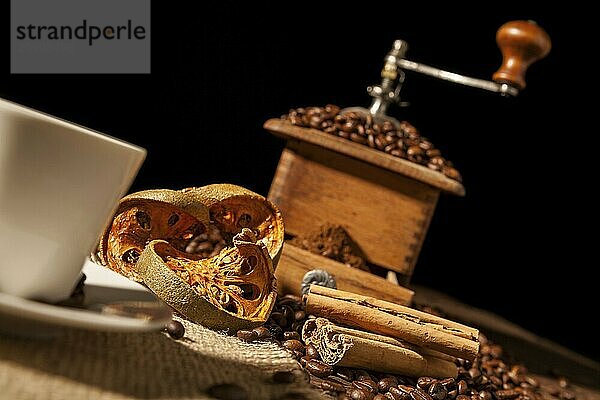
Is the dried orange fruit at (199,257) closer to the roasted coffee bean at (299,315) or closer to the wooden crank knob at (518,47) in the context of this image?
the roasted coffee bean at (299,315)

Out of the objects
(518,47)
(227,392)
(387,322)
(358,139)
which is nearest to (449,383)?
(387,322)

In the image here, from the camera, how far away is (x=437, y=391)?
4.79 feet

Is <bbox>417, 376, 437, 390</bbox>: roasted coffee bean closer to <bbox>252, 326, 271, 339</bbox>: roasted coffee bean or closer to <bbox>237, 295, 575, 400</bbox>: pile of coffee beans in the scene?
<bbox>237, 295, 575, 400</bbox>: pile of coffee beans

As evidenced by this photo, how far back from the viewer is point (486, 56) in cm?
402

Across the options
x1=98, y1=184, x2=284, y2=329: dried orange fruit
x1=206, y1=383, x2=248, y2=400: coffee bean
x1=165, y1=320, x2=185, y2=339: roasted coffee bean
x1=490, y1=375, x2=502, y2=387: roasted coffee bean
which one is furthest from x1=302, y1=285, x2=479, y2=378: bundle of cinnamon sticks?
x1=206, y1=383, x2=248, y2=400: coffee bean

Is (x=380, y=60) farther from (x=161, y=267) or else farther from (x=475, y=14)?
(x=161, y=267)

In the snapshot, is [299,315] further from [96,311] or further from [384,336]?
[96,311]

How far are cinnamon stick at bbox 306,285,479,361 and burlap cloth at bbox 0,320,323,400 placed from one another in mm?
386

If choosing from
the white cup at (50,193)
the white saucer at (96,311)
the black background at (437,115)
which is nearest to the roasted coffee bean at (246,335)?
the white saucer at (96,311)

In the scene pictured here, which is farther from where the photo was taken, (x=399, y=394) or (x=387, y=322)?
(x=387, y=322)

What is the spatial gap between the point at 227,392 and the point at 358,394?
51 cm

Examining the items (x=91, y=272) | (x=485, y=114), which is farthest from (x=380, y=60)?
(x=91, y=272)

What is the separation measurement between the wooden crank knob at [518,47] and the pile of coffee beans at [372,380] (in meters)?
0.87

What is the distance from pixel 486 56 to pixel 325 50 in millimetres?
800
